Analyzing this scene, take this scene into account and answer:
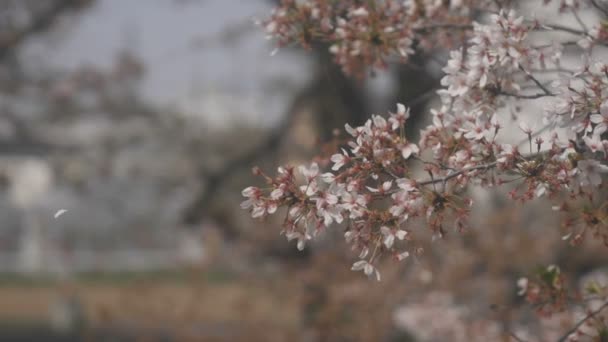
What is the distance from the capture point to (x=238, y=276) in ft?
32.1

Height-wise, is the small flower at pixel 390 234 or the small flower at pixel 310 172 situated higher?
the small flower at pixel 310 172

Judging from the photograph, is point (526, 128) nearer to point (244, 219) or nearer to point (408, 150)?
point (408, 150)

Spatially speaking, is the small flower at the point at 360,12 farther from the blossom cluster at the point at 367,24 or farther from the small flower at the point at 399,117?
the small flower at the point at 399,117

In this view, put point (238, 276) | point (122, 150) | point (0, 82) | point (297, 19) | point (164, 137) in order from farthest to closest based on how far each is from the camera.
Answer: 1. point (122, 150)
2. point (164, 137)
3. point (0, 82)
4. point (238, 276)
5. point (297, 19)

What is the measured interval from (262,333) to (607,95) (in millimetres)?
7119

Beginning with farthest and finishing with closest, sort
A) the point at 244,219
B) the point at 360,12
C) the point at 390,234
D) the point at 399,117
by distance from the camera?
the point at 244,219
the point at 360,12
the point at 399,117
the point at 390,234

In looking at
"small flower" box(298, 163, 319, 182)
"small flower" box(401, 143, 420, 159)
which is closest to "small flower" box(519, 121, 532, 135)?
"small flower" box(401, 143, 420, 159)

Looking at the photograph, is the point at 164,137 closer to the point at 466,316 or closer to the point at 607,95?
the point at 466,316

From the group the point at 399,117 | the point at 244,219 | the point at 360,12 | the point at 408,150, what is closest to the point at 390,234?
the point at 408,150

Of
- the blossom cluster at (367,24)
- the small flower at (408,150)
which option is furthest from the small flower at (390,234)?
the blossom cluster at (367,24)

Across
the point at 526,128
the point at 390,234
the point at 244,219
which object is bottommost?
the point at 244,219

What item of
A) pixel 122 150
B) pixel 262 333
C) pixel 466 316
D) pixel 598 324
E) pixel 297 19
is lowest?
pixel 122 150

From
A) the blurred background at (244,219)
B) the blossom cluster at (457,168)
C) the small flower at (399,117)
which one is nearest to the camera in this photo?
the blossom cluster at (457,168)

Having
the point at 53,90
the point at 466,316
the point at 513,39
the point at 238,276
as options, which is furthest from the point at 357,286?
the point at 53,90
